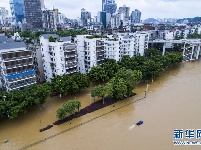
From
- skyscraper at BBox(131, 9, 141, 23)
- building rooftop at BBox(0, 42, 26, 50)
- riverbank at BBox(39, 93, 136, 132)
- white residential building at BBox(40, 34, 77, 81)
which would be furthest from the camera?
skyscraper at BBox(131, 9, 141, 23)

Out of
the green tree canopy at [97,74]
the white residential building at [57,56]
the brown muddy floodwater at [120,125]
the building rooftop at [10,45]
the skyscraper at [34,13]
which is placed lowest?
the brown muddy floodwater at [120,125]

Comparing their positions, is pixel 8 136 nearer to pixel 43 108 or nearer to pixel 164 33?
pixel 43 108

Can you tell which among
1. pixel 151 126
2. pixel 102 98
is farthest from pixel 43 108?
pixel 151 126

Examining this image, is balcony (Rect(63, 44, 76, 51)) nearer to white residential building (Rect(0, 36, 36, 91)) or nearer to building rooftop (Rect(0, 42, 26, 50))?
white residential building (Rect(0, 36, 36, 91))

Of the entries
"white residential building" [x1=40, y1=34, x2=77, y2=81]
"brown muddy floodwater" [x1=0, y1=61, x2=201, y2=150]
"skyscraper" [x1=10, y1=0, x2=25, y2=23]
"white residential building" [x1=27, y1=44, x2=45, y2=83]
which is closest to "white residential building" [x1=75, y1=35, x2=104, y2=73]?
"white residential building" [x1=40, y1=34, x2=77, y2=81]

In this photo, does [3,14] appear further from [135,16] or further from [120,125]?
[120,125]

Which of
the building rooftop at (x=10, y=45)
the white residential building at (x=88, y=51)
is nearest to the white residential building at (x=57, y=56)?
the white residential building at (x=88, y=51)

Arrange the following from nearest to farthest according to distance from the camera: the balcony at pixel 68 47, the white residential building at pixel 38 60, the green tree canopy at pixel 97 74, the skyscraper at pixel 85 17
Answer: the green tree canopy at pixel 97 74
the balcony at pixel 68 47
the white residential building at pixel 38 60
the skyscraper at pixel 85 17

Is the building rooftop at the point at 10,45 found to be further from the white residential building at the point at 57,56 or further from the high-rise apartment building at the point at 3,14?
the high-rise apartment building at the point at 3,14
